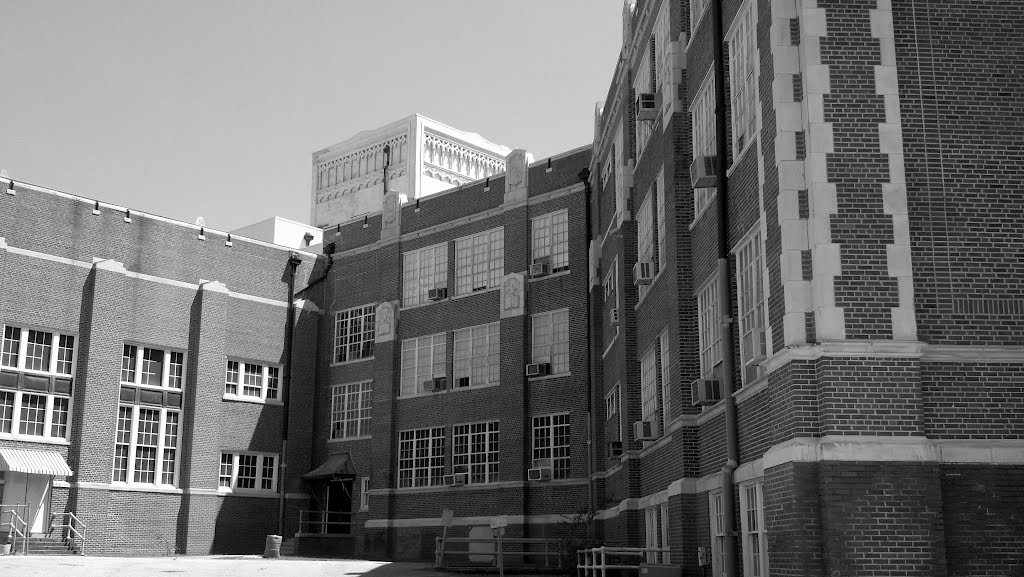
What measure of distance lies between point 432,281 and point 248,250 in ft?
27.6

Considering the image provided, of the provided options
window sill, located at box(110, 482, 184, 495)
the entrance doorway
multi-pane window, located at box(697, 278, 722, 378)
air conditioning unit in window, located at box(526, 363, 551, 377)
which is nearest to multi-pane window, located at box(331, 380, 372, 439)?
window sill, located at box(110, 482, 184, 495)

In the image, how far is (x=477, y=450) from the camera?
40.0m

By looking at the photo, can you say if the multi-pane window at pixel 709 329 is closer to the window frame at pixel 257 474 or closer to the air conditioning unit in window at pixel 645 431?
the air conditioning unit in window at pixel 645 431

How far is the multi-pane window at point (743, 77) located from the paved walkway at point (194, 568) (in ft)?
52.9

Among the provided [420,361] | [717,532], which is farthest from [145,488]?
[717,532]

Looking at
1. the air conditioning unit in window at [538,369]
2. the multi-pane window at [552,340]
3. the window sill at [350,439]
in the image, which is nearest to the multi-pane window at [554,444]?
the air conditioning unit in window at [538,369]

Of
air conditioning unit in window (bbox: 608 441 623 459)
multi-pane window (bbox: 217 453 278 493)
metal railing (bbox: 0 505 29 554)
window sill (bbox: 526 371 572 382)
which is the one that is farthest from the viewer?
multi-pane window (bbox: 217 453 278 493)

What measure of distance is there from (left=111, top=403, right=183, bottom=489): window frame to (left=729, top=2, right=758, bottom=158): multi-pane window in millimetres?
29416

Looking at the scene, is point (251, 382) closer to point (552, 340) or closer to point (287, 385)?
point (287, 385)

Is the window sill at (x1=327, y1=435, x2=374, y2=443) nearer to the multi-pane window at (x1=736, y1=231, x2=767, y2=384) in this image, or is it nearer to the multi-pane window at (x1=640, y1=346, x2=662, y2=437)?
the multi-pane window at (x1=640, y1=346, x2=662, y2=437)

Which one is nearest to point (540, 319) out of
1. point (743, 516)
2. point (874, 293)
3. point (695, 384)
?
point (695, 384)

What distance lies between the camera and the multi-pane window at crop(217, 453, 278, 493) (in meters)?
43.4

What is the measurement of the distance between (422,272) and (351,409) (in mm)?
6815

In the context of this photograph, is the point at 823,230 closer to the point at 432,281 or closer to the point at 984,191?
the point at 984,191
